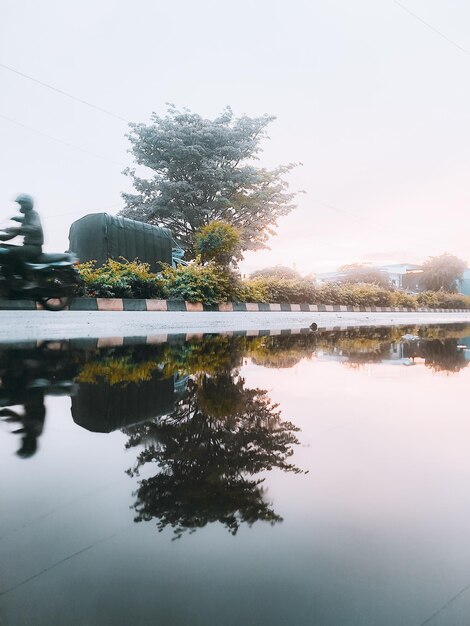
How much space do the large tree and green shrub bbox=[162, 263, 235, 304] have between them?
1171 centimetres

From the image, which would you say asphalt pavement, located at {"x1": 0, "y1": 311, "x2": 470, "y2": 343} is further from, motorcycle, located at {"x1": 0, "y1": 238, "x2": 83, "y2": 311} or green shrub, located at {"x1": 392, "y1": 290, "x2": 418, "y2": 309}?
green shrub, located at {"x1": 392, "y1": 290, "x2": 418, "y2": 309}

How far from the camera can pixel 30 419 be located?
2180 mm

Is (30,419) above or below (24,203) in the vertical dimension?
below

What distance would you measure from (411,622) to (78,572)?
57 cm

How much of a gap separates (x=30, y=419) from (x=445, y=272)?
1960 inches

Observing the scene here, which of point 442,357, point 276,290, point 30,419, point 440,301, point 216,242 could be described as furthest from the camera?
point 440,301

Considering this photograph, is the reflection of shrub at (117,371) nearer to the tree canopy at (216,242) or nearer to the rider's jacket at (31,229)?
the rider's jacket at (31,229)

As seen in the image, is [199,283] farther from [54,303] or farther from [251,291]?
[54,303]

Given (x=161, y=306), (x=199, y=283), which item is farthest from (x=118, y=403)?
(x=199, y=283)

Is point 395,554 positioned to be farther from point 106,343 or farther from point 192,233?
point 192,233

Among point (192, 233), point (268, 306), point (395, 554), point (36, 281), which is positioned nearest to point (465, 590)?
point (395, 554)

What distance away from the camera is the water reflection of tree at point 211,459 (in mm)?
1140

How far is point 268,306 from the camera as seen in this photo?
1480 centimetres

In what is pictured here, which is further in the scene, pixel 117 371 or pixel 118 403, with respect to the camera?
pixel 117 371
